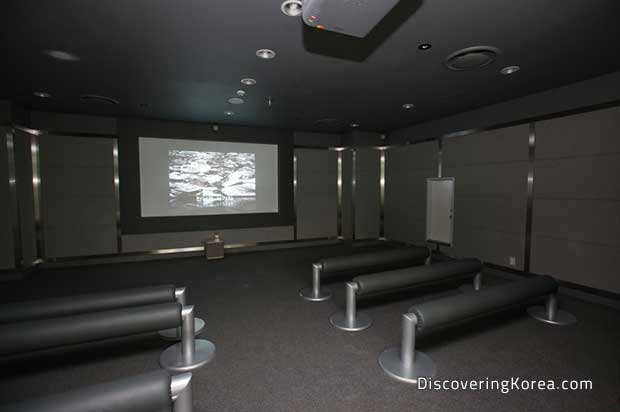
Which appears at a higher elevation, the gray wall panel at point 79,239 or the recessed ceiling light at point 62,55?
the recessed ceiling light at point 62,55

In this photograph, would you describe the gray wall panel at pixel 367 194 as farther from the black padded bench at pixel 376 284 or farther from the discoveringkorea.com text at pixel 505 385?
the discoveringkorea.com text at pixel 505 385

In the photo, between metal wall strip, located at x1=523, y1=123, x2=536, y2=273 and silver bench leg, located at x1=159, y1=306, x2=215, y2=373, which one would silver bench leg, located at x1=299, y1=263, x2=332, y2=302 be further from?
metal wall strip, located at x1=523, y1=123, x2=536, y2=273

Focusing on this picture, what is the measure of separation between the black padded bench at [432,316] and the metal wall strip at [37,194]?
5770 millimetres

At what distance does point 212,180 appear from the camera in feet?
18.6

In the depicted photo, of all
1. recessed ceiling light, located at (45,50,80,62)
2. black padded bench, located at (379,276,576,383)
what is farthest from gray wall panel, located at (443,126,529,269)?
recessed ceiling light, located at (45,50,80,62)

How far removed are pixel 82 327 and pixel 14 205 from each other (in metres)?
3.81

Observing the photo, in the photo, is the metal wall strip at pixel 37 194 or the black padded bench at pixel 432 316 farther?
the metal wall strip at pixel 37 194

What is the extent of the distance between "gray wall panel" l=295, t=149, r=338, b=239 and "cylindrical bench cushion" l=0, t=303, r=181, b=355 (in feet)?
14.8

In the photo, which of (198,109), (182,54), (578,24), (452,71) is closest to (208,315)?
(182,54)

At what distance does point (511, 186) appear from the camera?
4086mm

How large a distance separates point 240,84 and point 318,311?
2.91 meters

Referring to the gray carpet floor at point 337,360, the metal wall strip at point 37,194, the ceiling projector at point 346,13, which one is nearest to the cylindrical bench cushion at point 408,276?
the gray carpet floor at point 337,360

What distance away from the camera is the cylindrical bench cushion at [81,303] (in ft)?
6.57

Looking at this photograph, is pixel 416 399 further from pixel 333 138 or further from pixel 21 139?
pixel 21 139
